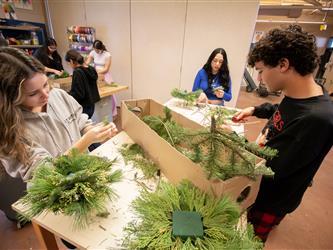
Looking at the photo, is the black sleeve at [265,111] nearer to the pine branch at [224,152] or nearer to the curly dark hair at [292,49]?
the curly dark hair at [292,49]

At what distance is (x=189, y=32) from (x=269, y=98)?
425 cm

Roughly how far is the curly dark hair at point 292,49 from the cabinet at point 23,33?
4.44m

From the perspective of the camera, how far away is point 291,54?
2.92 feet

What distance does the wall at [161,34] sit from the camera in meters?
2.72

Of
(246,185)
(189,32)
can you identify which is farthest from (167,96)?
(246,185)

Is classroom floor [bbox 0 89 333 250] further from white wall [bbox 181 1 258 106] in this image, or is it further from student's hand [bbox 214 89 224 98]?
white wall [bbox 181 1 258 106]

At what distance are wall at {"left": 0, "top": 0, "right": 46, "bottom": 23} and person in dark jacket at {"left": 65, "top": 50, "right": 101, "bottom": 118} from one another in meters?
2.71

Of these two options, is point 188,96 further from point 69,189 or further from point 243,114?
point 69,189

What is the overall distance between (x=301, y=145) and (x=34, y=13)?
533cm

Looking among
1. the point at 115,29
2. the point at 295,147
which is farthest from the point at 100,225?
the point at 115,29

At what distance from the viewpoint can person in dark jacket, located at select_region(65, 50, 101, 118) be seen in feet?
7.00

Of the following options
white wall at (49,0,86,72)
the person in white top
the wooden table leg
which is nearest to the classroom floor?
the wooden table leg

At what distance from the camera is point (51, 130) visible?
108 cm

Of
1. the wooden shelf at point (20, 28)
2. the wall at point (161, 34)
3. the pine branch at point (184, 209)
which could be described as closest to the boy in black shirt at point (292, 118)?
the pine branch at point (184, 209)
